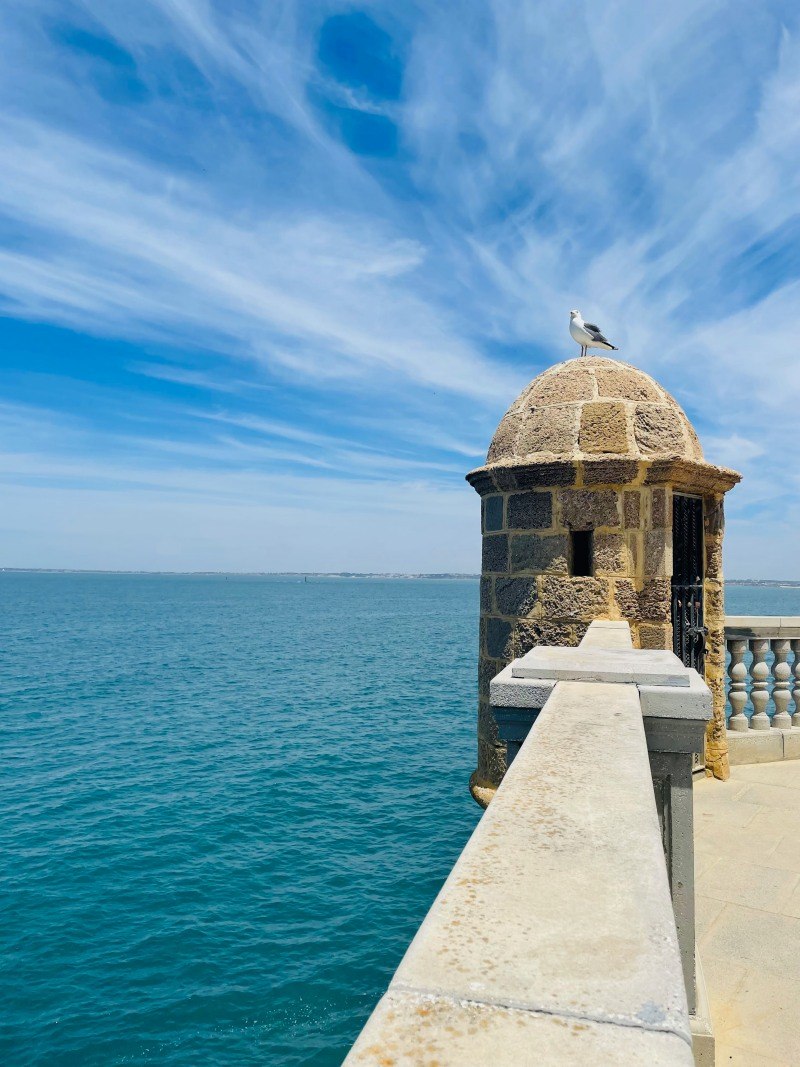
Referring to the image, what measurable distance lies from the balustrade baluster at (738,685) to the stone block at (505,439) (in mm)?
2880

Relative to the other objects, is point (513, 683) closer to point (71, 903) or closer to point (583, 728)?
point (583, 728)

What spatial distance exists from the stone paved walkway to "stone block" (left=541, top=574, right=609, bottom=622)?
1703mm

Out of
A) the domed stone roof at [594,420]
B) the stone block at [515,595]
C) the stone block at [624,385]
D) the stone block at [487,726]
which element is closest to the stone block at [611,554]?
the stone block at [515,595]

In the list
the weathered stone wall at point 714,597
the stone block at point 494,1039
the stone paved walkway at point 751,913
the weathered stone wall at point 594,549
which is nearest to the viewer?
the stone block at point 494,1039

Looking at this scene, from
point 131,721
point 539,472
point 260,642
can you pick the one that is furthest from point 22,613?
point 539,472

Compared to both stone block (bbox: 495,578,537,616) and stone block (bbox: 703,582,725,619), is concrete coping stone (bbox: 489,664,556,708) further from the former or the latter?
stone block (bbox: 703,582,725,619)

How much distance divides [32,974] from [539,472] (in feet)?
23.4

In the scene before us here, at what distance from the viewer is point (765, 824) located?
5.18 meters

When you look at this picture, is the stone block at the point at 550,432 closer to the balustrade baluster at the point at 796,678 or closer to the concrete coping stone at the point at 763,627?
the concrete coping stone at the point at 763,627

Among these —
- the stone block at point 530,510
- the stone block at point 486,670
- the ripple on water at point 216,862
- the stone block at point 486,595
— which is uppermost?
the stone block at point 530,510

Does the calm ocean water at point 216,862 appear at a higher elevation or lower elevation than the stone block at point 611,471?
lower

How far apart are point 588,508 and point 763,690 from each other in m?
2.86

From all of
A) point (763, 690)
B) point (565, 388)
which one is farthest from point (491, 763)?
point (565, 388)

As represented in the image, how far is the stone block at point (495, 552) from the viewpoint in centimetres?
589
